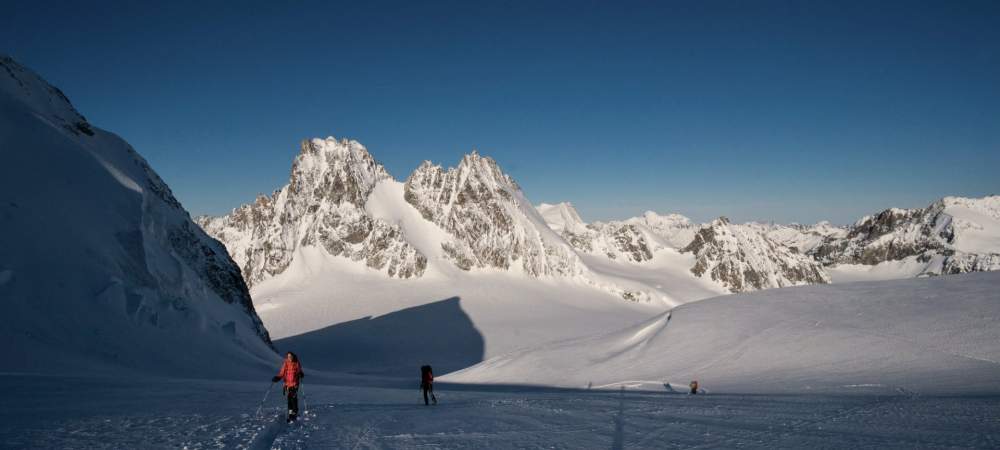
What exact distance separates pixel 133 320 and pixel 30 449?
2106cm

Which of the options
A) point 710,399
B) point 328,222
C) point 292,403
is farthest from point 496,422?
point 328,222

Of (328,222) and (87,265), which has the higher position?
(328,222)

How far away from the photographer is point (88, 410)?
10617 millimetres

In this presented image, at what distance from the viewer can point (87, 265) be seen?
24.6 metres

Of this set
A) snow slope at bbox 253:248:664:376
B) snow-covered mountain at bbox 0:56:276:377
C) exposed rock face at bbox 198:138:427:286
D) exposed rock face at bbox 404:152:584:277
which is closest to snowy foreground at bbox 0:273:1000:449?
snow-covered mountain at bbox 0:56:276:377

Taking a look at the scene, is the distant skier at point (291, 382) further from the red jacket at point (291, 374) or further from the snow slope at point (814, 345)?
the snow slope at point (814, 345)

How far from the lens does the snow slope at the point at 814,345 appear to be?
49.3 feet

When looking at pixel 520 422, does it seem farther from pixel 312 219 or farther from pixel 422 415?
pixel 312 219

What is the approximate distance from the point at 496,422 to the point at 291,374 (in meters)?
4.63

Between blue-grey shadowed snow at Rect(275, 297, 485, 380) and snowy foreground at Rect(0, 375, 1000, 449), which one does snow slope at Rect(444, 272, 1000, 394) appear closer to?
snowy foreground at Rect(0, 375, 1000, 449)

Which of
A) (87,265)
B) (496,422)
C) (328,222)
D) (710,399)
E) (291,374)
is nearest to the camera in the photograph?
(496,422)

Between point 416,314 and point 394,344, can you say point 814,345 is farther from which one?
point 416,314

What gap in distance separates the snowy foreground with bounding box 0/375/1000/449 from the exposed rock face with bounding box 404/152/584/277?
11317 centimetres

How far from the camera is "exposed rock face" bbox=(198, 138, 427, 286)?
120000 millimetres
